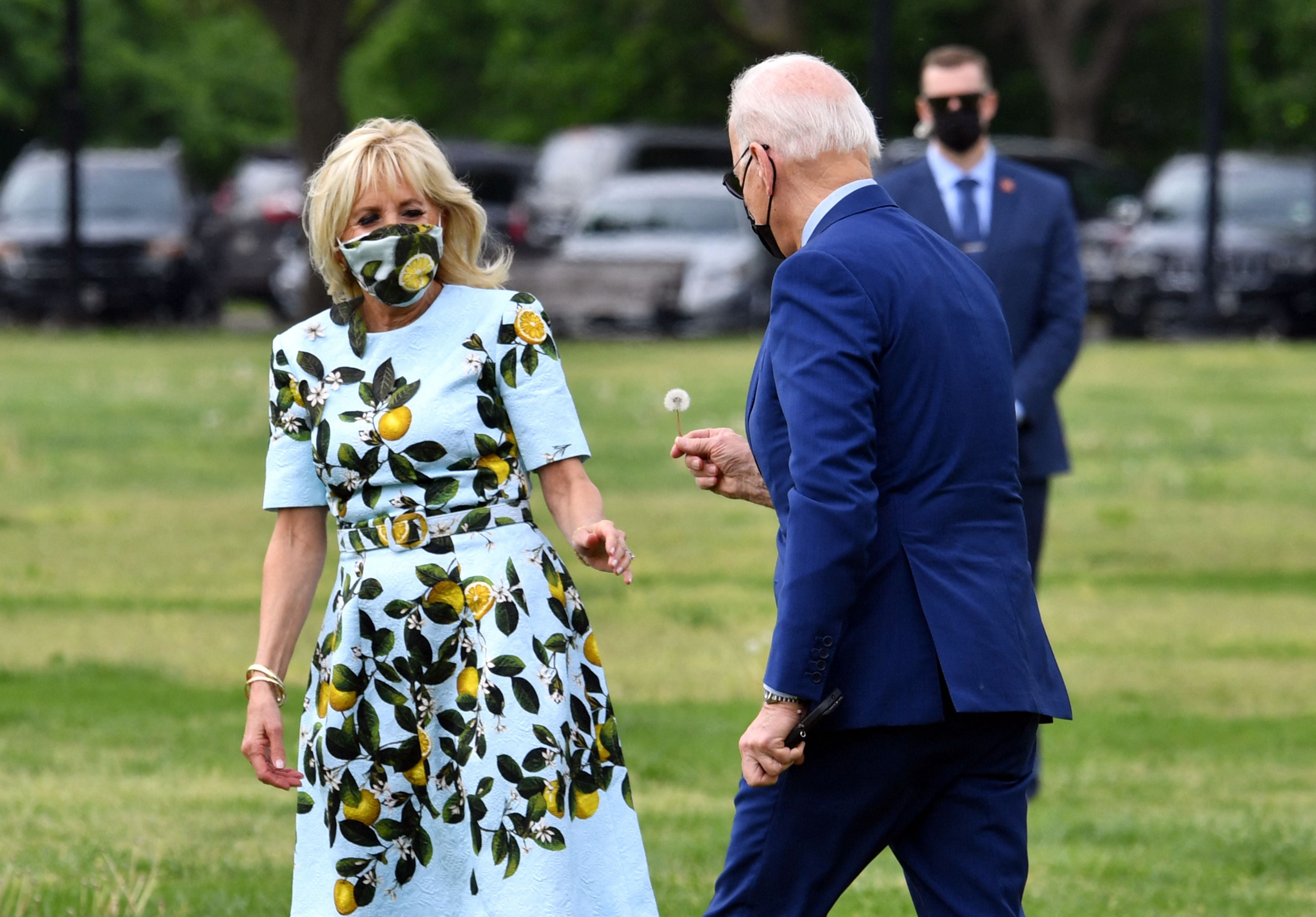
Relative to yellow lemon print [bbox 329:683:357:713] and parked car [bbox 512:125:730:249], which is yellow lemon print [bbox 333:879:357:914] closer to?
yellow lemon print [bbox 329:683:357:713]

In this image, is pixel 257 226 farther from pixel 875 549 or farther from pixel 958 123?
pixel 875 549

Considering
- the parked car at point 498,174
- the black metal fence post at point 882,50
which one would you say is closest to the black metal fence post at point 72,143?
the parked car at point 498,174

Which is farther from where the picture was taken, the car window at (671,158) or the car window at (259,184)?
the car window at (671,158)

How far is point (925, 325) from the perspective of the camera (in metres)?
3.41

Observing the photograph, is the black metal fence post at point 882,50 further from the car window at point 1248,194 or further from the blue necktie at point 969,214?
the blue necktie at point 969,214

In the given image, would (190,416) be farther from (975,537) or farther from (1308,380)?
(975,537)

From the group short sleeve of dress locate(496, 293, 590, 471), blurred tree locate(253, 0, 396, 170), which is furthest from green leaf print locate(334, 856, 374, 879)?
blurred tree locate(253, 0, 396, 170)

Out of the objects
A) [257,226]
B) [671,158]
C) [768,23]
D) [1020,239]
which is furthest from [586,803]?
[768,23]

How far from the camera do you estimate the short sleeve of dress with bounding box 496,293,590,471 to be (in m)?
3.88

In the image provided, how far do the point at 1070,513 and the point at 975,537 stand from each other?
9.76 meters

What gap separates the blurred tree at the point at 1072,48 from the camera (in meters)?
36.1

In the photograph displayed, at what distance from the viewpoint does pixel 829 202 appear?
11.6ft

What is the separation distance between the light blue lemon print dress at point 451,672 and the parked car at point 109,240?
21980 mm

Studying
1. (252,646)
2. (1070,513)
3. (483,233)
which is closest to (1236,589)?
(1070,513)
